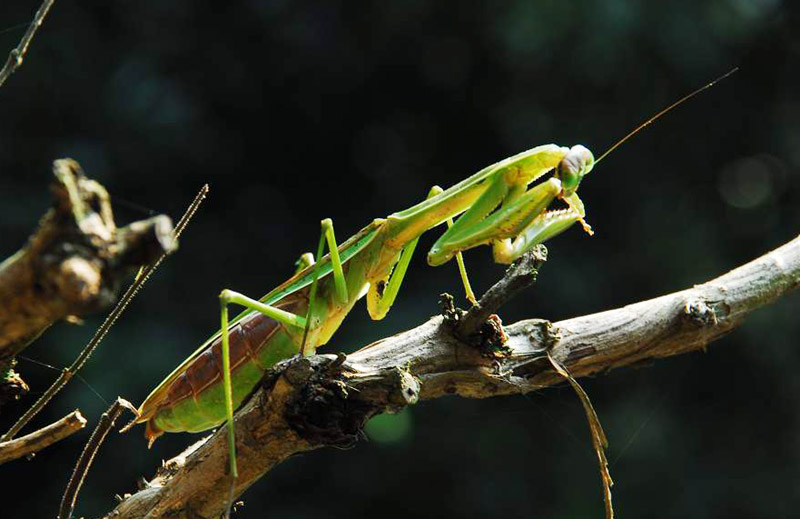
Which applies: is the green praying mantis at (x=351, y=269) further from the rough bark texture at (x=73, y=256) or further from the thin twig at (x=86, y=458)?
the rough bark texture at (x=73, y=256)

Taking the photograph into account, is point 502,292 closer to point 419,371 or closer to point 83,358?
point 419,371

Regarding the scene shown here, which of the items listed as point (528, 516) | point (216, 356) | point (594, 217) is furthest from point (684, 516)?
point (216, 356)

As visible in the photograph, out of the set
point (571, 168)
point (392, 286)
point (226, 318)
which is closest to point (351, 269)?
point (392, 286)

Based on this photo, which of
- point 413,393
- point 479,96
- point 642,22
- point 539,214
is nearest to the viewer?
point 413,393

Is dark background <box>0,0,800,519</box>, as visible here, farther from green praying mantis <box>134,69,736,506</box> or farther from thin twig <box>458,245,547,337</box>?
thin twig <box>458,245,547,337</box>

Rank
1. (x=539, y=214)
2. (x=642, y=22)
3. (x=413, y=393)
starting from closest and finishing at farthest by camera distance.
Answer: (x=413, y=393) < (x=539, y=214) < (x=642, y=22)

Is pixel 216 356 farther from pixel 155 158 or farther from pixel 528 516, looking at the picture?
pixel 528 516
